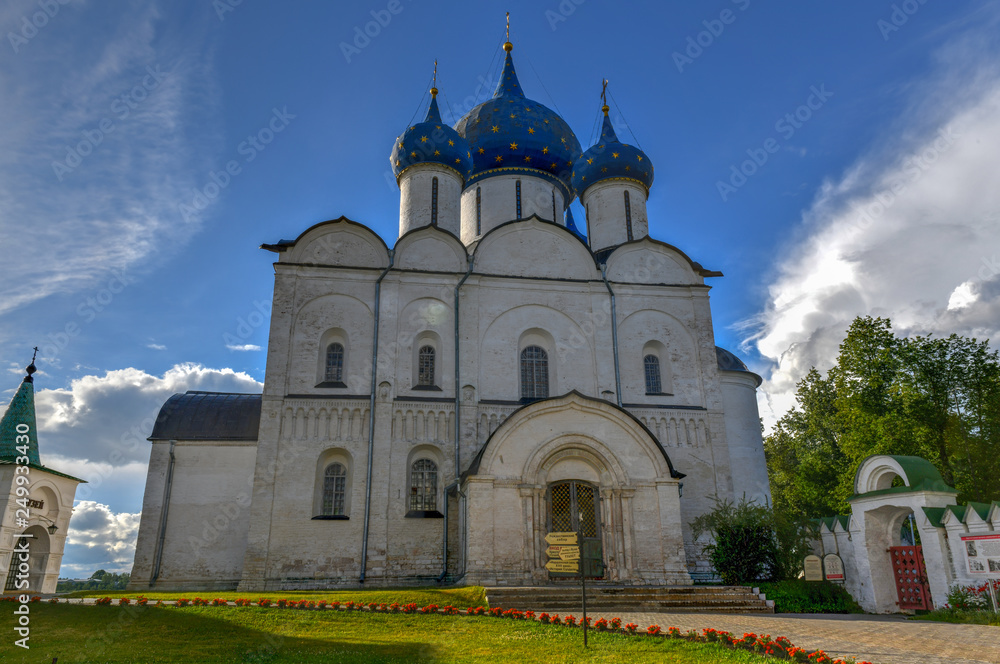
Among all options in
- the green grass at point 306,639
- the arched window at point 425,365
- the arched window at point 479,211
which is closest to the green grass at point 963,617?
the green grass at point 306,639

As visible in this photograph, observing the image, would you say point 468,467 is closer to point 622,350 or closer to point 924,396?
point 622,350

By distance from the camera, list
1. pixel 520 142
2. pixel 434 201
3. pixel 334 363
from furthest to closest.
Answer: pixel 520 142
pixel 434 201
pixel 334 363

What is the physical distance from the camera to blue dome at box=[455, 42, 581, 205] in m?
23.0

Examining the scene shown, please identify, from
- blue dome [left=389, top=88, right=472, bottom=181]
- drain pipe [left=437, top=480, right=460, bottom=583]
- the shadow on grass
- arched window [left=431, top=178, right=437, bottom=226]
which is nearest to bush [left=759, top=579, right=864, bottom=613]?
drain pipe [left=437, top=480, right=460, bottom=583]

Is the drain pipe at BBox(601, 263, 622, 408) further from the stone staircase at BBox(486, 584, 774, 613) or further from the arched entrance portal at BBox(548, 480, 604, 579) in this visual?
the stone staircase at BBox(486, 584, 774, 613)

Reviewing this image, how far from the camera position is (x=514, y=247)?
1942 cm

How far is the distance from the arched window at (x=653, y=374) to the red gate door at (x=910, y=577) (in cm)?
677

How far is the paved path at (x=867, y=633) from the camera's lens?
297 inches

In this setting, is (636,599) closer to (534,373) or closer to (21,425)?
(534,373)

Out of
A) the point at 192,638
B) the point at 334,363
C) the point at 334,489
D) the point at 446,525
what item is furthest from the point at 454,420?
the point at 192,638

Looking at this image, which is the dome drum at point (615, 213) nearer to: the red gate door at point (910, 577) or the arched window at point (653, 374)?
the arched window at point (653, 374)

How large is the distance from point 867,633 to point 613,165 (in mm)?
15576

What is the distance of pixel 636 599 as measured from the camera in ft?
41.6

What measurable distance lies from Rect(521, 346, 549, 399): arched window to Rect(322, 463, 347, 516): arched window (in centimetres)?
493
